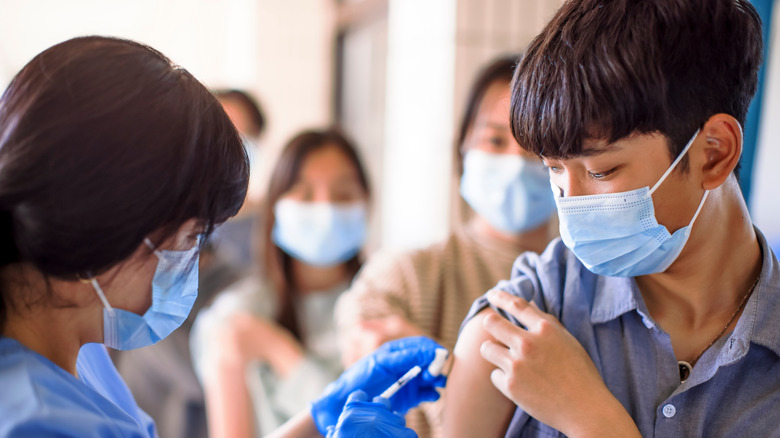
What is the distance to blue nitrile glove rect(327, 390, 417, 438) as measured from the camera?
103cm

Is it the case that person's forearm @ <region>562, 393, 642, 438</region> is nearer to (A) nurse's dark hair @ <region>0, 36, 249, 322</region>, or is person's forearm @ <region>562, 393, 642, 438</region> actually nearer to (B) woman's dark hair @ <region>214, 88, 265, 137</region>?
(A) nurse's dark hair @ <region>0, 36, 249, 322</region>

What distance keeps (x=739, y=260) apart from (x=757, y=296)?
0.25 feet

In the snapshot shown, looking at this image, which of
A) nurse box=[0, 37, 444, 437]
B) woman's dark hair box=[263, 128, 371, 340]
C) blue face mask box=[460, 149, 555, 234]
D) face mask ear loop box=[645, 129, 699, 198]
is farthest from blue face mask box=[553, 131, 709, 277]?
woman's dark hair box=[263, 128, 371, 340]

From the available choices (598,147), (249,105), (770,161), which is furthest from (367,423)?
(249,105)

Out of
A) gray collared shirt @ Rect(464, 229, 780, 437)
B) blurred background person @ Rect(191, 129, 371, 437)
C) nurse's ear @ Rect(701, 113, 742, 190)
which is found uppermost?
nurse's ear @ Rect(701, 113, 742, 190)

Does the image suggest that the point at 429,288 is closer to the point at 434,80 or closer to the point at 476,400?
the point at 476,400

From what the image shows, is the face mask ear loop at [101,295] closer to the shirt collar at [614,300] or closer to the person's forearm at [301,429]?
the person's forearm at [301,429]

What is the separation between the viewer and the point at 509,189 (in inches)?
70.6

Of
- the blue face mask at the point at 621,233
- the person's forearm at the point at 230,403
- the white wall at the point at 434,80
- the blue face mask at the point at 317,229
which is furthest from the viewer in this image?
the white wall at the point at 434,80

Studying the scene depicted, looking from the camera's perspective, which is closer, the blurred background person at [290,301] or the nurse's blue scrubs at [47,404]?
the nurse's blue scrubs at [47,404]

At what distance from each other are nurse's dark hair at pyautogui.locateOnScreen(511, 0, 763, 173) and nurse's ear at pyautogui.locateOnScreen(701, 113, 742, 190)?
0.06 ft

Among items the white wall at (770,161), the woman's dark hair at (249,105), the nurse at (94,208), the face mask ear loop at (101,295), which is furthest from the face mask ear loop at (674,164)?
the woman's dark hair at (249,105)

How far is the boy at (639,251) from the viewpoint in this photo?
965mm

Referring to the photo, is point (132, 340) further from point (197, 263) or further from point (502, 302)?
point (502, 302)
